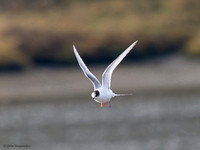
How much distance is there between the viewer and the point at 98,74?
42188 millimetres

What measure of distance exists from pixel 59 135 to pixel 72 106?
229 inches

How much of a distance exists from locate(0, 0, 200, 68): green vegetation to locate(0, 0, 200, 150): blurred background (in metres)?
0.06

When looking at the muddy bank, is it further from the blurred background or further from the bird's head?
the bird's head

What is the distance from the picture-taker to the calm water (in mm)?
28422

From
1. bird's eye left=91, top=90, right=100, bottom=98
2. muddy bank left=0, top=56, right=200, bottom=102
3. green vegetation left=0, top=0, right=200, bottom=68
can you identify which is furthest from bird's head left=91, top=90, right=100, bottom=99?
green vegetation left=0, top=0, right=200, bottom=68

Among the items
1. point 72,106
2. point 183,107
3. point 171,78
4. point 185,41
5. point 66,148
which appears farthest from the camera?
point 185,41

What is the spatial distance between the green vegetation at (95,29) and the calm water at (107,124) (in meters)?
8.24

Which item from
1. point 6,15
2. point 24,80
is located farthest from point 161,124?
point 6,15

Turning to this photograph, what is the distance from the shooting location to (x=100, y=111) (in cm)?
3562

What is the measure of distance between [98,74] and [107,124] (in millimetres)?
9945

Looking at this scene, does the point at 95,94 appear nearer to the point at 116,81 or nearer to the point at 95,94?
the point at 95,94

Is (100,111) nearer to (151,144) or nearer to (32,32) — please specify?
(151,144)

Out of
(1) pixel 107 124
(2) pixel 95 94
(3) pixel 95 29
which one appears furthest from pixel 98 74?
(2) pixel 95 94

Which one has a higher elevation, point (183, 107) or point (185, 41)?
point (185, 41)
